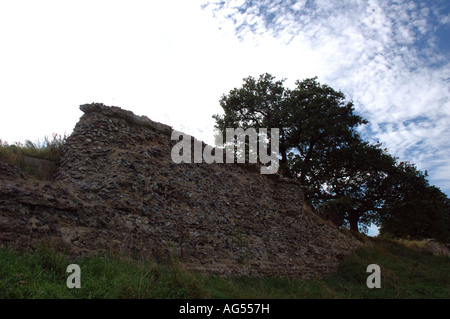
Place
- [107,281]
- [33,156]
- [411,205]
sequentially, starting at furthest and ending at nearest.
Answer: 1. [411,205]
2. [33,156]
3. [107,281]

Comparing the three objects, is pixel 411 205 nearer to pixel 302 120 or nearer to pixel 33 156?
pixel 302 120

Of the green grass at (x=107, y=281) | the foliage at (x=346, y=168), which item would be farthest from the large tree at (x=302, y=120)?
the green grass at (x=107, y=281)

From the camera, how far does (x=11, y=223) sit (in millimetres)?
5023

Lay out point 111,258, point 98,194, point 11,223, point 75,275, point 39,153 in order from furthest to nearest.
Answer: point 39,153, point 98,194, point 111,258, point 11,223, point 75,275

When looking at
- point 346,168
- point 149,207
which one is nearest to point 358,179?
point 346,168

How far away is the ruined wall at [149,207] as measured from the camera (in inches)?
222

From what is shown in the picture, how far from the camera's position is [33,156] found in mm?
7219

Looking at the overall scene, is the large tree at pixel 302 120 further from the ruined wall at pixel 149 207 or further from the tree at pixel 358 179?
the ruined wall at pixel 149 207

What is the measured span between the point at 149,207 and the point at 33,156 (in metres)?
2.98

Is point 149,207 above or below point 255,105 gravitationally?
below

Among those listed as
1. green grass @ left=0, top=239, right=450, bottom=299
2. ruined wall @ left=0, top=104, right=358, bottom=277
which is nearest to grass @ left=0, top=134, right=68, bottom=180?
ruined wall @ left=0, top=104, right=358, bottom=277
